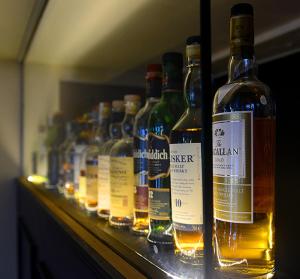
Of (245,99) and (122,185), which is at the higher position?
(245,99)

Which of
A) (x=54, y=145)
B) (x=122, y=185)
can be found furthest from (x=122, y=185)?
(x=54, y=145)

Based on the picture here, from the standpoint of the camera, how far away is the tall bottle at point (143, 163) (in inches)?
23.8

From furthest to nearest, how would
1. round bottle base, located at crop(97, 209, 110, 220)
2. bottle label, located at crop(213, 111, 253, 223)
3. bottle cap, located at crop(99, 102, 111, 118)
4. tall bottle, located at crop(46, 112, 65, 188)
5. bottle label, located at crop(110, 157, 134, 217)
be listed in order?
1. tall bottle, located at crop(46, 112, 65, 188)
2. bottle cap, located at crop(99, 102, 111, 118)
3. round bottle base, located at crop(97, 209, 110, 220)
4. bottle label, located at crop(110, 157, 134, 217)
5. bottle label, located at crop(213, 111, 253, 223)

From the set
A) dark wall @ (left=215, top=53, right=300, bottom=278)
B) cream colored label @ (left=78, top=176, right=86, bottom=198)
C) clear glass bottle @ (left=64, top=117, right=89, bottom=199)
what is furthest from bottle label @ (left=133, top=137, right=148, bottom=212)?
clear glass bottle @ (left=64, top=117, right=89, bottom=199)

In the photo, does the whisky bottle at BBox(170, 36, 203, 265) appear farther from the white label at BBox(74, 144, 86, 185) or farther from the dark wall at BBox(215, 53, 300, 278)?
the white label at BBox(74, 144, 86, 185)

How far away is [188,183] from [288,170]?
21 centimetres

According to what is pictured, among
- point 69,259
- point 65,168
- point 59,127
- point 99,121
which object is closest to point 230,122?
point 69,259

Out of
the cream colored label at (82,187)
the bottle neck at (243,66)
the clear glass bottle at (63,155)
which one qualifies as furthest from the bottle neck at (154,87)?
the clear glass bottle at (63,155)

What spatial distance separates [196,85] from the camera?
0.47 m

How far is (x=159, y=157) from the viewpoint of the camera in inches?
20.6

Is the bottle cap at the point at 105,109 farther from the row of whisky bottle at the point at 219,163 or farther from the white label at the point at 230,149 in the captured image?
the white label at the point at 230,149

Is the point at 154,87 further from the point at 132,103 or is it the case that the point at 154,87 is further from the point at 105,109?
the point at 105,109

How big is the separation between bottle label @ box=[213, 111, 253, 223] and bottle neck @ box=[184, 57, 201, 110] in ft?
0.31

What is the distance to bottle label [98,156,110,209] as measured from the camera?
2.49 ft
